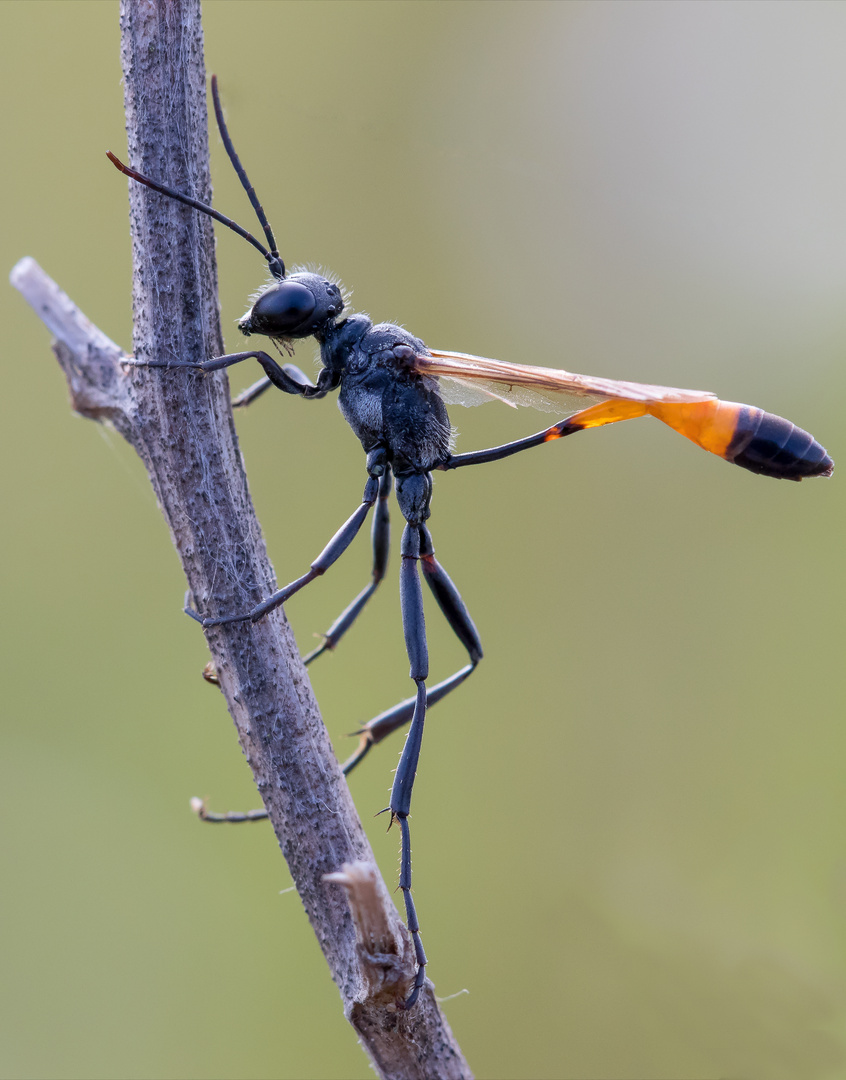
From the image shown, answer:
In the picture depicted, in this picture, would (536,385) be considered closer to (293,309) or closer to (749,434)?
(749,434)

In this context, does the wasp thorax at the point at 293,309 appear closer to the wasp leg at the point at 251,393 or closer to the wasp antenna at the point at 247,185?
the wasp antenna at the point at 247,185

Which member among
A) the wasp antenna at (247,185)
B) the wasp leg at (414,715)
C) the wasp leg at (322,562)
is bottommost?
the wasp leg at (414,715)

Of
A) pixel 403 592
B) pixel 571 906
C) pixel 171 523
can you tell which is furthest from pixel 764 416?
pixel 571 906

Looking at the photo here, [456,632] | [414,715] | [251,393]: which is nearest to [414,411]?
[251,393]

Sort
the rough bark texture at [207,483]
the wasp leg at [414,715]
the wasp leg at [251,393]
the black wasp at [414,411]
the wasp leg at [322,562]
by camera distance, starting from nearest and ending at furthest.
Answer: the rough bark texture at [207,483], the wasp leg at [322,562], the wasp leg at [414,715], the black wasp at [414,411], the wasp leg at [251,393]

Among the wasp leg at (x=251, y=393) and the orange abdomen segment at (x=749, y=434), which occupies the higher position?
the wasp leg at (x=251, y=393)

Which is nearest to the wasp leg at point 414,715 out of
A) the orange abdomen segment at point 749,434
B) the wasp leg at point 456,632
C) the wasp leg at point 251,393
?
the wasp leg at point 456,632

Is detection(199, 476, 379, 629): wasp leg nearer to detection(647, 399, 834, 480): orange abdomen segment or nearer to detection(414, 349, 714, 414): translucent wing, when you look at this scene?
detection(414, 349, 714, 414): translucent wing
